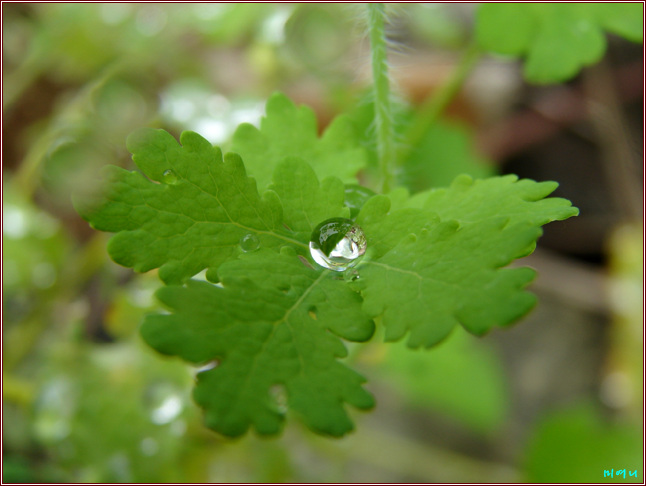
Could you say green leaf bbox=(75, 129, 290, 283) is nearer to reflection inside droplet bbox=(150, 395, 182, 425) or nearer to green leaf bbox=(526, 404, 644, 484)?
reflection inside droplet bbox=(150, 395, 182, 425)

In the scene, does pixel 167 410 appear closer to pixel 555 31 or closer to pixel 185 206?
pixel 185 206

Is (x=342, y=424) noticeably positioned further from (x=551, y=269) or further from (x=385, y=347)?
(x=551, y=269)

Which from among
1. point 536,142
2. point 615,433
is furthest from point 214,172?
point 536,142

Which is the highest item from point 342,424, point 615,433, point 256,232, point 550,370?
point 550,370

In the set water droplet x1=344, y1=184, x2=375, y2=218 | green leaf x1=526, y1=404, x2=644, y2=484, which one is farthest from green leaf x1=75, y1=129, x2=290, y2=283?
green leaf x1=526, y1=404, x2=644, y2=484

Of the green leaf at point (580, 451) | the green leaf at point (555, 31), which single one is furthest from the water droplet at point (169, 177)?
the green leaf at point (580, 451)

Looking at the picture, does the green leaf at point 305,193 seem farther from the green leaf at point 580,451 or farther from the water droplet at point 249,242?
the green leaf at point 580,451

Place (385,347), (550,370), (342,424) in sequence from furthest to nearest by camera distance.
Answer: (550,370) → (385,347) → (342,424)

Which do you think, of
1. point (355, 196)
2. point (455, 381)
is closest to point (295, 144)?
point (355, 196)

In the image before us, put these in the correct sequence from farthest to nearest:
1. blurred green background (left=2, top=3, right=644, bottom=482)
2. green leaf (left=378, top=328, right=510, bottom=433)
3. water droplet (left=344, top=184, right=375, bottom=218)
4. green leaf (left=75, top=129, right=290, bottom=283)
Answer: green leaf (left=378, top=328, right=510, bottom=433) → blurred green background (left=2, top=3, right=644, bottom=482) → water droplet (left=344, top=184, right=375, bottom=218) → green leaf (left=75, top=129, right=290, bottom=283)
